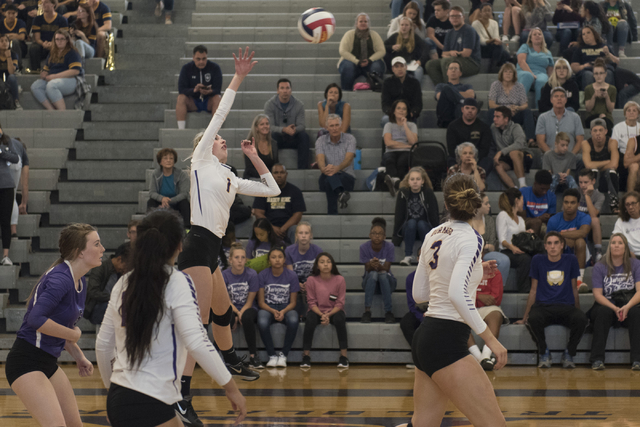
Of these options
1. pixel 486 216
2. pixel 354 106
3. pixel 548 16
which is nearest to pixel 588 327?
pixel 486 216

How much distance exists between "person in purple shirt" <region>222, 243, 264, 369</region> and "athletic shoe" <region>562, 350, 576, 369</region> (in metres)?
3.33

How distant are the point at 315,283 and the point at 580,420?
3499mm

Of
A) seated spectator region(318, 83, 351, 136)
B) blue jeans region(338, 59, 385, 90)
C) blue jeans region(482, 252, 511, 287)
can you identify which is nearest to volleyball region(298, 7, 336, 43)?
seated spectator region(318, 83, 351, 136)

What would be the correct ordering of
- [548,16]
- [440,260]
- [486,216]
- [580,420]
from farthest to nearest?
1. [548,16]
2. [486,216]
3. [580,420]
4. [440,260]

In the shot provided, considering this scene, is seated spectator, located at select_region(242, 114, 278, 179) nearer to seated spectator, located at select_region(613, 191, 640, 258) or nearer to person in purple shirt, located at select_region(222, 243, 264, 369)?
person in purple shirt, located at select_region(222, 243, 264, 369)

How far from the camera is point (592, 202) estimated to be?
30.8 feet

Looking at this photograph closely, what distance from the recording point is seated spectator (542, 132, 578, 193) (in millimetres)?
9555

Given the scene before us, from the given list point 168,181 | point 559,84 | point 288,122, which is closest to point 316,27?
point 288,122

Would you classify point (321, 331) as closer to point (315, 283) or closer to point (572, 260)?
point (315, 283)

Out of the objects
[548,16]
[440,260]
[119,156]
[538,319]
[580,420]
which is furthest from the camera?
[548,16]

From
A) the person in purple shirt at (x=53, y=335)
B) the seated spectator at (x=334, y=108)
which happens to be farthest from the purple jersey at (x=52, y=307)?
the seated spectator at (x=334, y=108)

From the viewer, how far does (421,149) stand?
973cm

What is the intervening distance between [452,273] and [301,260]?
16.9 feet

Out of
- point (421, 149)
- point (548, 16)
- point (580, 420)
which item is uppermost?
point (548, 16)
